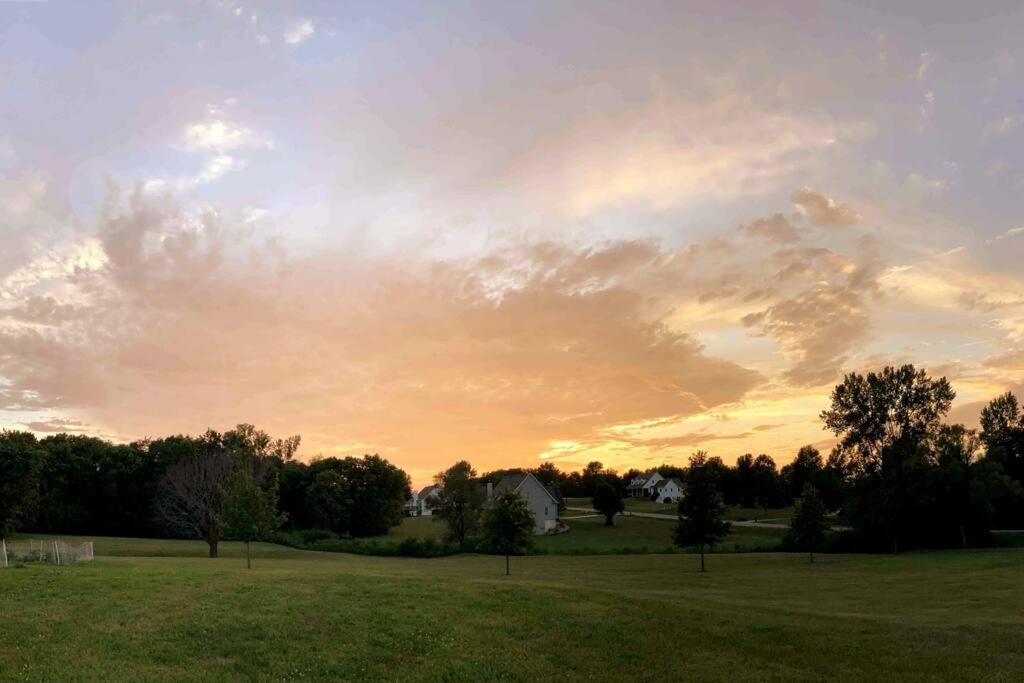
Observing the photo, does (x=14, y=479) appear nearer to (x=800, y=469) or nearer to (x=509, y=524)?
(x=509, y=524)

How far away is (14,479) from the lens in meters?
70.6

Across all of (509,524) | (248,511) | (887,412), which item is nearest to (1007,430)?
(887,412)

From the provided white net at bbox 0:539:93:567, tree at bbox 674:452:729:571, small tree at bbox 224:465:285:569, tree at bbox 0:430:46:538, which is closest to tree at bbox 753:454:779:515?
tree at bbox 674:452:729:571

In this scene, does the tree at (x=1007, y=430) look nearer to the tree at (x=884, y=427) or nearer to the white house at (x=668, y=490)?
the tree at (x=884, y=427)

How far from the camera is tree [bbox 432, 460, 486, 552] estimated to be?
79.9m

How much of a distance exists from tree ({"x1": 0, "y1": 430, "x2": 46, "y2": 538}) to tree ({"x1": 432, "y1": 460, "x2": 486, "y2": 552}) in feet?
133

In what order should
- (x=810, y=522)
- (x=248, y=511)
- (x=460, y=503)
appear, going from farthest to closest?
(x=460, y=503) < (x=810, y=522) < (x=248, y=511)

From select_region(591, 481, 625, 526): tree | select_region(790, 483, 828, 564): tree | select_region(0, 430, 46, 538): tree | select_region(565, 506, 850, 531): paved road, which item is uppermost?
select_region(0, 430, 46, 538): tree

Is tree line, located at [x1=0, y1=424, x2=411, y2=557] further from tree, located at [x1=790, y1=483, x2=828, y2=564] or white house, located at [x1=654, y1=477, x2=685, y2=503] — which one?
white house, located at [x1=654, y1=477, x2=685, y2=503]

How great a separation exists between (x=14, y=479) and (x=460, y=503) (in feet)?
145

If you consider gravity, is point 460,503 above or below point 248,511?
below

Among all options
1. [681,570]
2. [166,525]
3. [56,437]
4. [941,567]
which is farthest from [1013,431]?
[56,437]

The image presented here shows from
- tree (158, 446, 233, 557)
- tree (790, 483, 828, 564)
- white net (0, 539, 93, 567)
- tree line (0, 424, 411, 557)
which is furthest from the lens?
tree line (0, 424, 411, 557)

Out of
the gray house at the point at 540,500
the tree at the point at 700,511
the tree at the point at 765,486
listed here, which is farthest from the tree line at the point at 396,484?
the tree at the point at 765,486
